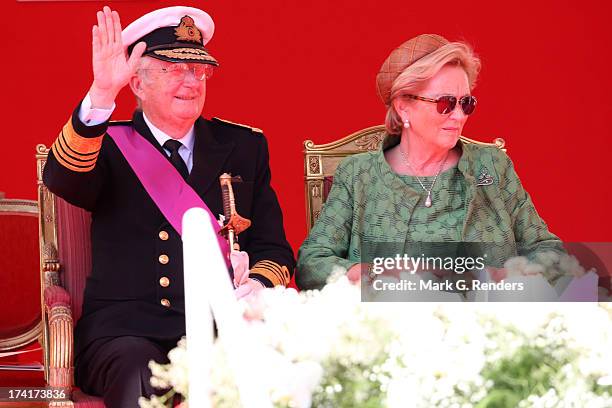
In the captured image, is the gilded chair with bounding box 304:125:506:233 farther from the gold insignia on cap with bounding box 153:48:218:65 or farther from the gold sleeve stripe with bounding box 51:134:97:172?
the gold sleeve stripe with bounding box 51:134:97:172

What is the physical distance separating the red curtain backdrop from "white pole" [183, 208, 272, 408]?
11.3ft

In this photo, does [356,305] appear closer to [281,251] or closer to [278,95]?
[281,251]

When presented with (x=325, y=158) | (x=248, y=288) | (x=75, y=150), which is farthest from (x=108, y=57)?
(x=325, y=158)

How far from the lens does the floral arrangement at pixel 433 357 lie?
1.73m

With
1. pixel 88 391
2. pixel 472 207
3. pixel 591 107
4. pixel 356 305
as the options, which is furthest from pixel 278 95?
pixel 356 305

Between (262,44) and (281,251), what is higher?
(262,44)

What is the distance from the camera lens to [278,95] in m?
5.32

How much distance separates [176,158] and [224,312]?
2.17 metres

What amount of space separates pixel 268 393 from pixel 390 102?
241cm

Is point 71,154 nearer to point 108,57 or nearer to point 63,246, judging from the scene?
point 108,57

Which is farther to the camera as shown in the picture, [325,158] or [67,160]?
[325,158]

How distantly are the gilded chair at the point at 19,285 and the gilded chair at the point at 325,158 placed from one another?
1.14 m

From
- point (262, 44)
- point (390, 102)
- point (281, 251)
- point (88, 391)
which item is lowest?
point (88, 391)

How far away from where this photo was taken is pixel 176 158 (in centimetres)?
388
